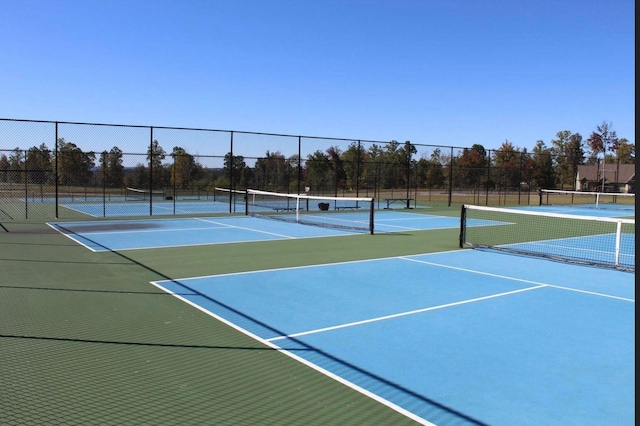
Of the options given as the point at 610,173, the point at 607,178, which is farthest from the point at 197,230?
the point at 607,178

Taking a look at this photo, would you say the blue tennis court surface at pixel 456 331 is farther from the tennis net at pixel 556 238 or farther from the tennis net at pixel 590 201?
the tennis net at pixel 590 201

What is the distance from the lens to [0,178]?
30.7 meters

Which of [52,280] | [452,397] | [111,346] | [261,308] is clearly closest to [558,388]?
[452,397]

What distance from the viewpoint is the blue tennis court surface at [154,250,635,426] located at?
430 cm

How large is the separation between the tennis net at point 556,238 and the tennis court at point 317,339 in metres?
1.11

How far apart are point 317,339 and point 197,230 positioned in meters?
11.6

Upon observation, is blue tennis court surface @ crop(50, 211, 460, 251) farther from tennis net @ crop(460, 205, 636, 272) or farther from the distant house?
the distant house

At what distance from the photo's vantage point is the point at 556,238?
16.0m

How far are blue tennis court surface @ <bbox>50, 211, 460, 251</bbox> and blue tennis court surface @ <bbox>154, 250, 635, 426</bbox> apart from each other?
199 inches

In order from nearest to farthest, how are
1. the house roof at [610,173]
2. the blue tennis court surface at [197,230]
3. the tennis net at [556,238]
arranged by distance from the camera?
1. the tennis net at [556,238]
2. the blue tennis court surface at [197,230]
3. the house roof at [610,173]

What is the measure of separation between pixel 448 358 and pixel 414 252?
732cm

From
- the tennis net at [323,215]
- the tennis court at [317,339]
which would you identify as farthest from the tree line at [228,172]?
the tennis court at [317,339]

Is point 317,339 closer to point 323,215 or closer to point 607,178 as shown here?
point 323,215

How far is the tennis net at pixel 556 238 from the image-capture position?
11.6 meters
